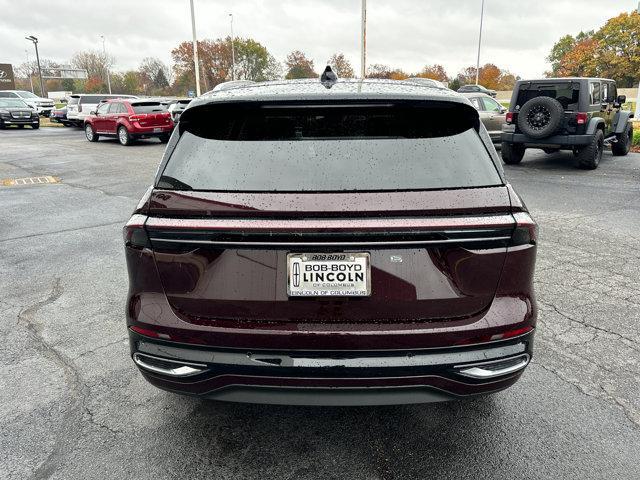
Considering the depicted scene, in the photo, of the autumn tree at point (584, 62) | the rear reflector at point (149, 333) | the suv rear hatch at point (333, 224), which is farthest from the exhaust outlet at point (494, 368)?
the autumn tree at point (584, 62)

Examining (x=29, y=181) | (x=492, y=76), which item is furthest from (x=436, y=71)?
(x=29, y=181)

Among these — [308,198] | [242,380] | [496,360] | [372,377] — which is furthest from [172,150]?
[496,360]

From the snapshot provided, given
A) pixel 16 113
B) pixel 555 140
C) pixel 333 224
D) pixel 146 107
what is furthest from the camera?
pixel 16 113

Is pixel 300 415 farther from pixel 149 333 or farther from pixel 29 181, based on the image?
pixel 29 181

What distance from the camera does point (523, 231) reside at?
2.10m

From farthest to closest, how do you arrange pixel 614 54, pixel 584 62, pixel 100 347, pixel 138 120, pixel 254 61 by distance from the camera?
pixel 254 61 → pixel 584 62 → pixel 614 54 → pixel 138 120 → pixel 100 347

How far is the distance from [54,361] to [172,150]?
77.2 inches

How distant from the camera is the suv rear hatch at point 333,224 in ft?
6.56

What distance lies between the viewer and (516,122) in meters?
11.6

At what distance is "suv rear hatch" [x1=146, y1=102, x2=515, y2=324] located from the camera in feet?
6.56

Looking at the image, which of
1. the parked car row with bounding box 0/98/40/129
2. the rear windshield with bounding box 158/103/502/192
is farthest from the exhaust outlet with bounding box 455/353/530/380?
the parked car row with bounding box 0/98/40/129

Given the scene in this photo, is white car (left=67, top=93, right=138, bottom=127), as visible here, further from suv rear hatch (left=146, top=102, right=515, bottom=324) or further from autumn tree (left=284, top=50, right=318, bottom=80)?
autumn tree (left=284, top=50, right=318, bottom=80)

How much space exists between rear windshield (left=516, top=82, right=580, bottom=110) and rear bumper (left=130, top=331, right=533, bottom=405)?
10.5 meters

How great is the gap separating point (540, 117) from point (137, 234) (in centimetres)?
1065
